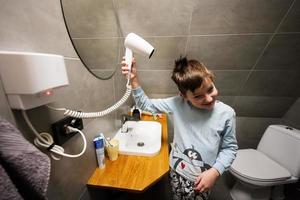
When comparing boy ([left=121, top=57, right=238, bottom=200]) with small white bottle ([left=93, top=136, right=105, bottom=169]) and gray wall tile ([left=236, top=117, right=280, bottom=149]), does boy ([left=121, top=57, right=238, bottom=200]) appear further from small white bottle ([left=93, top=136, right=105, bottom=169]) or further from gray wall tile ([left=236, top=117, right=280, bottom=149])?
gray wall tile ([left=236, top=117, right=280, bottom=149])

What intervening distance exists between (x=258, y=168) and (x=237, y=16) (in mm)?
1335

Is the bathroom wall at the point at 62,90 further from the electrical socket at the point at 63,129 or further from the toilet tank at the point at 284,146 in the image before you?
the toilet tank at the point at 284,146

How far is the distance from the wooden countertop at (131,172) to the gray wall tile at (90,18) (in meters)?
0.67

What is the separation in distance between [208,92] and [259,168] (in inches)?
45.1

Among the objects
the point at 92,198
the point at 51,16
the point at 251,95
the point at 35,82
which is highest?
the point at 51,16

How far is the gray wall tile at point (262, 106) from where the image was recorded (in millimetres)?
1430

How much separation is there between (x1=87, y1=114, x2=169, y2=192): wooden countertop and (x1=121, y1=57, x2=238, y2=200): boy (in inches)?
5.3

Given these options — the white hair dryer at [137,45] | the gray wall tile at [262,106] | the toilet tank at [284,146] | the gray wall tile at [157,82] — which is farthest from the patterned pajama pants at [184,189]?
the gray wall tile at [262,106]

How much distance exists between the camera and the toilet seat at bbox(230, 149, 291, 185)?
1132mm

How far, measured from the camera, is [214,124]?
2.33ft

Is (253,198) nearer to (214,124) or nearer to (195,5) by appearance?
(214,124)

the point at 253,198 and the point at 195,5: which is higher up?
the point at 195,5

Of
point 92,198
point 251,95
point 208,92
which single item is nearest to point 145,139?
point 92,198

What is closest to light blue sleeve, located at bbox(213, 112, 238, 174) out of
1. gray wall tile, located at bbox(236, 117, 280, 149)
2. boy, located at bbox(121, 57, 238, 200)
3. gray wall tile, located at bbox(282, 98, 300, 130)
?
boy, located at bbox(121, 57, 238, 200)
